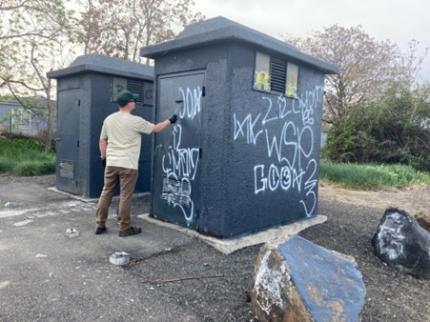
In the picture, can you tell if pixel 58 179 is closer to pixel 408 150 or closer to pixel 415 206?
pixel 415 206

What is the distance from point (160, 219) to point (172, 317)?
260cm

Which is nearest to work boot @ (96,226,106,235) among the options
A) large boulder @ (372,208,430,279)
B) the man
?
the man

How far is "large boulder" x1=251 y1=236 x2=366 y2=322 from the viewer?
270 cm

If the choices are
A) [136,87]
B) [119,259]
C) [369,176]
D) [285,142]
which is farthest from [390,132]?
[119,259]

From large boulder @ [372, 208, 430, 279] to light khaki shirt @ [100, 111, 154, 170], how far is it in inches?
137

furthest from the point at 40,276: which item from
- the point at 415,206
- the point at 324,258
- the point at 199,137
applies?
the point at 415,206

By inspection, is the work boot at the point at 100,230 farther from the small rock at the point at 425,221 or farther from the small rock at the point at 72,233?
the small rock at the point at 425,221

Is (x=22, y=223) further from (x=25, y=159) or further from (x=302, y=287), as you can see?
(x=25, y=159)

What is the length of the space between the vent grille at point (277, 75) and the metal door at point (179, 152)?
101cm

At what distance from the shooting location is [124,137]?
4.77 m

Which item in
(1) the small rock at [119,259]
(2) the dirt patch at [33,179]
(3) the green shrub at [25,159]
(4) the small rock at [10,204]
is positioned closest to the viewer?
(1) the small rock at [119,259]

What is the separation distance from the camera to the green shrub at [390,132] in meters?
13.8

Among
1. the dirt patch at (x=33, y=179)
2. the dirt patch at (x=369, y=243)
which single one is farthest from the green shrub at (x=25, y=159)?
the dirt patch at (x=369, y=243)

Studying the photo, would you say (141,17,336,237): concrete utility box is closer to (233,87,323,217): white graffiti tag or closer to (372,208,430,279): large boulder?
(233,87,323,217): white graffiti tag
